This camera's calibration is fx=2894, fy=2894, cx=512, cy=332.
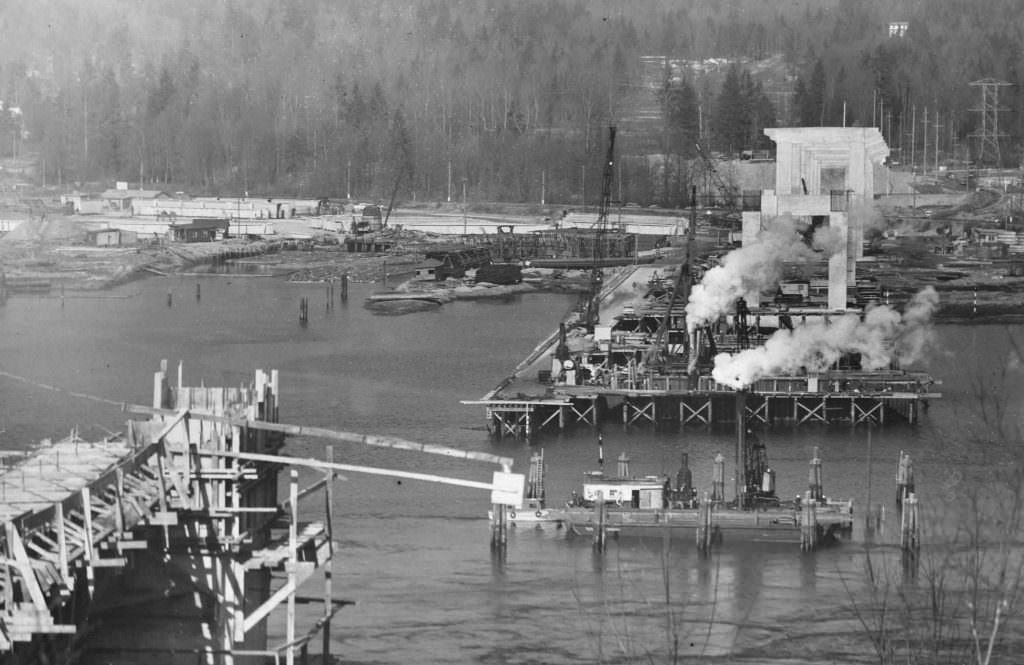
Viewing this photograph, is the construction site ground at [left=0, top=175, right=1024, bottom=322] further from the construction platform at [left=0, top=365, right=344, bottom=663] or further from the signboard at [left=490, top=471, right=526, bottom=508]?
the signboard at [left=490, top=471, right=526, bottom=508]

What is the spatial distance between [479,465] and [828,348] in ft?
24.7

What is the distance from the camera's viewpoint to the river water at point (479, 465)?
701 inches

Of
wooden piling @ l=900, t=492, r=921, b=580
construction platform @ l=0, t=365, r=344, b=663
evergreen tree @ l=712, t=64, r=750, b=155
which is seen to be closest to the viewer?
construction platform @ l=0, t=365, r=344, b=663

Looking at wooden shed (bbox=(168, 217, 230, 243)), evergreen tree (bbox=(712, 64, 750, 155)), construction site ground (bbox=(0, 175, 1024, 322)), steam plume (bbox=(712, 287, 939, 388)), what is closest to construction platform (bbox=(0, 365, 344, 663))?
steam plume (bbox=(712, 287, 939, 388))

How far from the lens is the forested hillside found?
68.8 meters

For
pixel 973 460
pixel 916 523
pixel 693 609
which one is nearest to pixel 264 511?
pixel 693 609

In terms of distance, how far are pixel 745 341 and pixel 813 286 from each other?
8700 millimetres

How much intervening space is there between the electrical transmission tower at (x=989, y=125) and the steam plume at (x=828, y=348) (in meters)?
29.3

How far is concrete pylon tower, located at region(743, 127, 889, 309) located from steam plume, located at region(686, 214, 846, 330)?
407mm

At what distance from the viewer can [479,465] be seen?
1005 inches

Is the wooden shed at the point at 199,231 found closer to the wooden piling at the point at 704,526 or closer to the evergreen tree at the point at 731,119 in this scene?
the evergreen tree at the point at 731,119

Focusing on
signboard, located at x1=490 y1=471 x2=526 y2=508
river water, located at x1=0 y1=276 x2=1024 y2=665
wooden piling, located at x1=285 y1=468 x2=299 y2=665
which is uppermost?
signboard, located at x1=490 y1=471 x2=526 y2=508

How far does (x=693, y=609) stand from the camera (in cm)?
1877

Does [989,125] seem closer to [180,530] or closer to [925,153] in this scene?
[925,153]
